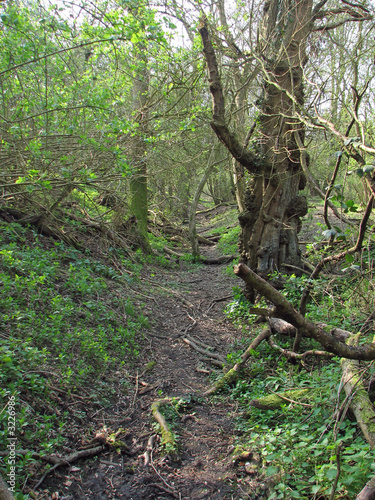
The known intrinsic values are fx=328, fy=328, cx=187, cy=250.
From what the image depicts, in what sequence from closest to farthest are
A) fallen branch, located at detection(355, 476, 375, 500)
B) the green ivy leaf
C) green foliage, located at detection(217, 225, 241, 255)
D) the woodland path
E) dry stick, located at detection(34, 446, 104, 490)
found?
fallen branch, located at detection(355, 476, 375, 500) → the green ivy leaf → dry stick, located at detection(34, 446, 104, 490) → the woodland path → green foliage, located at detection(217, 225, 241, 255)

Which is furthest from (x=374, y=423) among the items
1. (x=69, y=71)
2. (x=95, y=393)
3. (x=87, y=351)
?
(x=69, y=71)

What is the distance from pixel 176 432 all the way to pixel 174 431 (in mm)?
22

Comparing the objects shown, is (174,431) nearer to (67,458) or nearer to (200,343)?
(67,458)

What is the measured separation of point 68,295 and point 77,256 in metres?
1.95

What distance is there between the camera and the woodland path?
259cm

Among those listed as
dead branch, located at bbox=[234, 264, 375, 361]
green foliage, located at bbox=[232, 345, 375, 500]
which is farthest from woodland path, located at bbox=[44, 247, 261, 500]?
dead branch, located at bbox=[234, 264, 375, 361]

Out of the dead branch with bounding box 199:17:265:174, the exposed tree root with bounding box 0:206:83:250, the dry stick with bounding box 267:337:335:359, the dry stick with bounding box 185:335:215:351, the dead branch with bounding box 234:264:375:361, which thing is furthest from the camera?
the exposed tree root with bounding box 0:206:83:250

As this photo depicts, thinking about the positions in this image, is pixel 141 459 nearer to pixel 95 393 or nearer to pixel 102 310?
pixel 95 393

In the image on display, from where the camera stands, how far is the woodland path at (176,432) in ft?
8.48

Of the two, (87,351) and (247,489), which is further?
(87,351)

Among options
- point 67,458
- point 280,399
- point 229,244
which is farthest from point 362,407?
point 229,244

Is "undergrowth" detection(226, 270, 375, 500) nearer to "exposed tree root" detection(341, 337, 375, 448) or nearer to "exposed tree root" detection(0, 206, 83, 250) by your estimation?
"exposed tree root" detection(341, 337, 375, 448)

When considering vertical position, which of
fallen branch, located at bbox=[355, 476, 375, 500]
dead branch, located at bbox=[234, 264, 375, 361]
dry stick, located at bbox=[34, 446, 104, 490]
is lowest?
dry stick, located at bbox=[34, 446, 104, 490]

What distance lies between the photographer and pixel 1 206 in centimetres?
642
